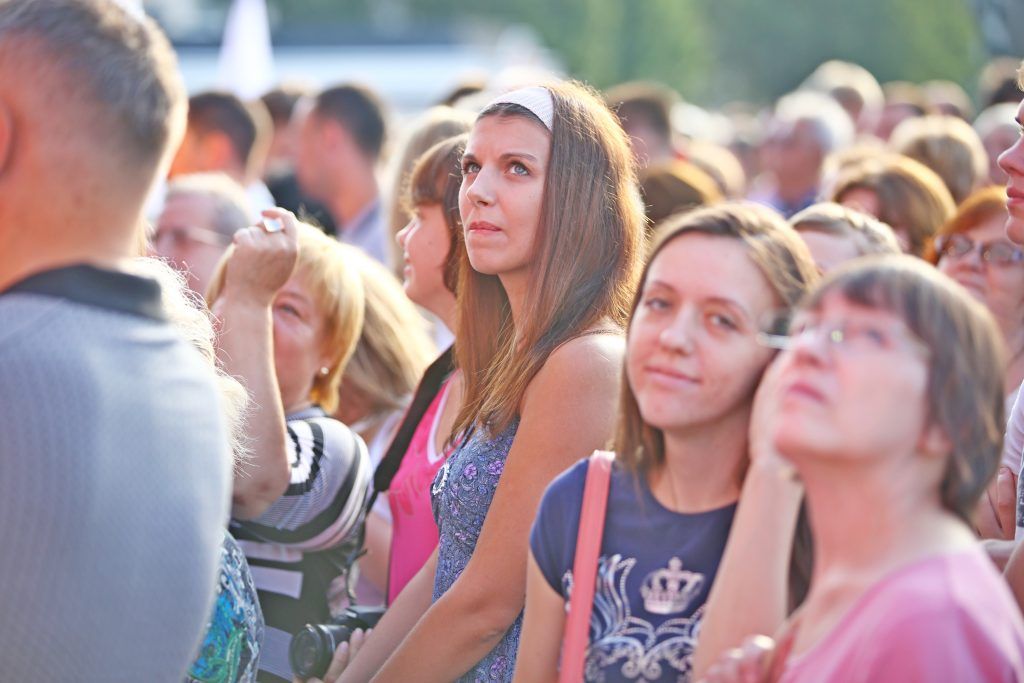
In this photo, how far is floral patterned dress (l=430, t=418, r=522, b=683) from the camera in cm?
331

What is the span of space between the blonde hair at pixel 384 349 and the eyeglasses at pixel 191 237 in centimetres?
102

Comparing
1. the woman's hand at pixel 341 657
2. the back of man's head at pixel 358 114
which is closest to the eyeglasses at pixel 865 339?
the woman's hand at pixel 341 657

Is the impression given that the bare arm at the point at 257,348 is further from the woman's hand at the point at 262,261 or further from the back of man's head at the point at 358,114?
the back of man's head at the point at 358,114

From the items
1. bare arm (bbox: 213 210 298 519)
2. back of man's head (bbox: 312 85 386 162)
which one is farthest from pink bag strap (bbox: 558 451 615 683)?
back of man's head (bbox: 312 85 386 162)

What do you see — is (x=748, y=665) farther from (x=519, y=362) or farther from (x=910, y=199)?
(x=910, y=199)

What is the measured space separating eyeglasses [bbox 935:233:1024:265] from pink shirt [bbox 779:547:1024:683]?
8.23 ft

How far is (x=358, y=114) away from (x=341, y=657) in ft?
17.6

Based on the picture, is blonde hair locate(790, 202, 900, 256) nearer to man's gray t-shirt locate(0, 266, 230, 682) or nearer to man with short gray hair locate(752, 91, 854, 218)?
man's gray t-shirt locate(0, 266, 230, 682)

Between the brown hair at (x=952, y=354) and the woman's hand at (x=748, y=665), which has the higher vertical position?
the brown hair at (x=952, y=354)

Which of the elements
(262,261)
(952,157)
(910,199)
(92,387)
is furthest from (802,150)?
(92,387)

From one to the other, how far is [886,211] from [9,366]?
12.6ft

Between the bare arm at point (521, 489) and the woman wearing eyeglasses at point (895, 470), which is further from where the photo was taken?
the bare arm at point (521, 489)

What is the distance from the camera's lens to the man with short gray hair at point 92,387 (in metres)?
1.99

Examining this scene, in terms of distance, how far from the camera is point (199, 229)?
557 centimetres
